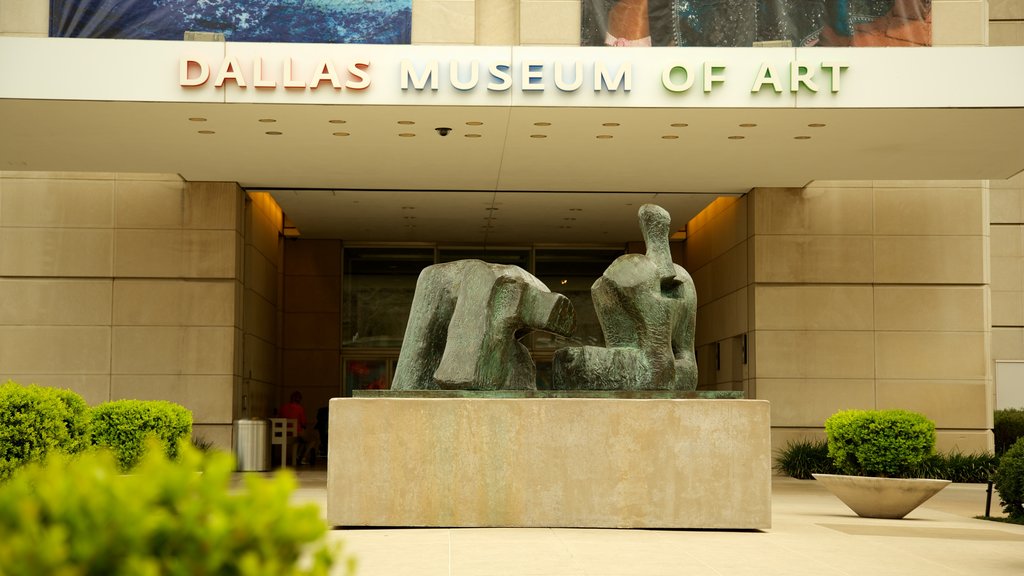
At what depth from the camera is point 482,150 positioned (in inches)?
723

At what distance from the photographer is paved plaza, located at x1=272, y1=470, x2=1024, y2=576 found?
7.67 metres

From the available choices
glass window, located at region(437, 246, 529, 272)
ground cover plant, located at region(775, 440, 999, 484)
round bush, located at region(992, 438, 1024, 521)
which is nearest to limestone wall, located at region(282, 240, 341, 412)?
glass window, located at region(437, 246, 529, 272)

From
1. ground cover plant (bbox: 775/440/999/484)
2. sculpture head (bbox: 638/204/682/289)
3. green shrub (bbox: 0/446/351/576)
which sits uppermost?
sculpture head (bbox: 638/204/682/289)

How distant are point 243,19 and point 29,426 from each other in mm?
10655

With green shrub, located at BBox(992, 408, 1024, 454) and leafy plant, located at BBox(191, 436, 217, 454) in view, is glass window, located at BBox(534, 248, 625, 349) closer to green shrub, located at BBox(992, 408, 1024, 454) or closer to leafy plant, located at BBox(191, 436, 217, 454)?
green shrub, located at BBox(992, 408, 1024, 454)

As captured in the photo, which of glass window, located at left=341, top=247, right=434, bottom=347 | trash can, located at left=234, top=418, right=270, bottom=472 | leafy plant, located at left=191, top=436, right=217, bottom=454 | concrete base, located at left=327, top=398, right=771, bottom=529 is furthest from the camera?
glass window, located at left=341, top=247, right=434, bottom=347

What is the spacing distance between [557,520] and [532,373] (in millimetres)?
1481

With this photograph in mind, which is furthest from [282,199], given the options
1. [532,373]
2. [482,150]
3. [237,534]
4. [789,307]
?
[237,534]

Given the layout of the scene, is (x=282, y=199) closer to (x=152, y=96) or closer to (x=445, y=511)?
(x=152, y=96)

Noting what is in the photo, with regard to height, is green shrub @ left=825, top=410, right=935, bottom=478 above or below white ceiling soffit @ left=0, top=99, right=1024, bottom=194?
below

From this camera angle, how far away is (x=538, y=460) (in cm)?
992

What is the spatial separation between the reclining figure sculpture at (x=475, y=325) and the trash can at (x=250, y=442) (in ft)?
35.4

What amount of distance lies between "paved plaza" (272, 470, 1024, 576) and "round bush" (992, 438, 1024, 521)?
625mm

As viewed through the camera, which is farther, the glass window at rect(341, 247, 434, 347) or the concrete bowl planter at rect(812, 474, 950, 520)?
the glass window at rect(341, 247, 434, 347)
